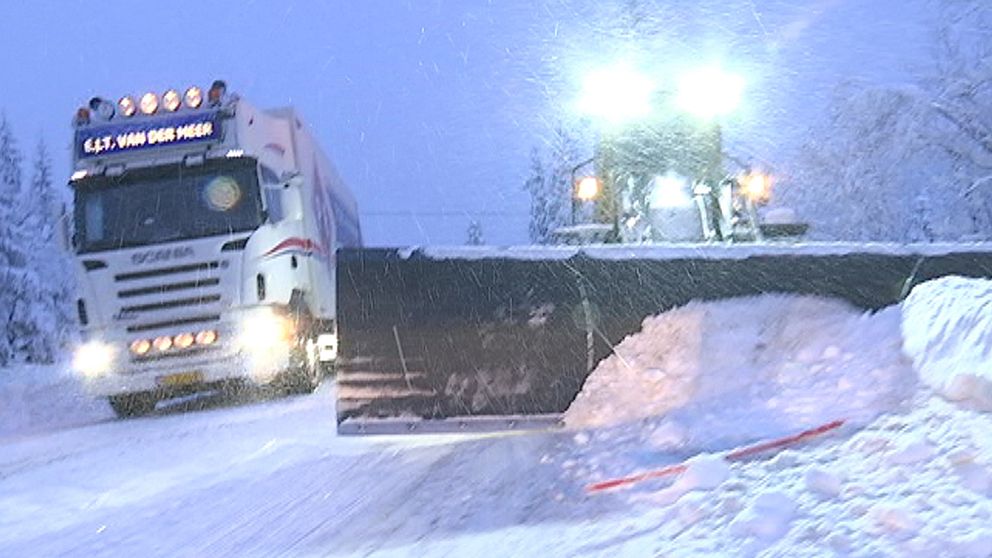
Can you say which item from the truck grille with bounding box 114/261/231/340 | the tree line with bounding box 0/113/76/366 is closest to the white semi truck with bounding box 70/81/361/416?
the truck grille with bounding box 114/261/231/340

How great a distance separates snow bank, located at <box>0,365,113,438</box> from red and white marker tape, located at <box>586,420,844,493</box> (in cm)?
882

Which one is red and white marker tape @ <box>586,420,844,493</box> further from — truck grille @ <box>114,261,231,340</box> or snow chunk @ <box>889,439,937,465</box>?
truck grille @ <box>114,261,231,340</box>

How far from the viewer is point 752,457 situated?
5051 millimetres

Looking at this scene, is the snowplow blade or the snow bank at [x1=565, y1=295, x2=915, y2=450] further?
the snowplow blade

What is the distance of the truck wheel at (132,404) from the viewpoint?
11.9 metres

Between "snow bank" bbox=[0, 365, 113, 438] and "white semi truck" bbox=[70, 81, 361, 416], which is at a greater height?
"white semi truck" bbox=[70, 81, 361, 416]

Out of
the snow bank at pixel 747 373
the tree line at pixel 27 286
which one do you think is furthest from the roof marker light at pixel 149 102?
the tree line at pixel 27 286

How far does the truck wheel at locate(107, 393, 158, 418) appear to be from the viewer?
11.9 metres

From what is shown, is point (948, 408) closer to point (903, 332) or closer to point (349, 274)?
point (903, 332)

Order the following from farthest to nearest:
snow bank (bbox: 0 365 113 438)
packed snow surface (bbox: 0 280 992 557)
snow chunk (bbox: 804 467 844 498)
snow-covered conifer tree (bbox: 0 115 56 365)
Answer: snow-covered conifer tree (bbox: 0 115 56 365)
snow bank (bbox: 0 365 113 438)
snow chunk (bbox: 804 467 844 498)
packed snow surface (bbox: 0 280 992 557)

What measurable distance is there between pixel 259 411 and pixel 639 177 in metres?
4.54

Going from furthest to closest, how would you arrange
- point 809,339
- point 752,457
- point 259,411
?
point 259,411 < point 809,339 < point 752,457

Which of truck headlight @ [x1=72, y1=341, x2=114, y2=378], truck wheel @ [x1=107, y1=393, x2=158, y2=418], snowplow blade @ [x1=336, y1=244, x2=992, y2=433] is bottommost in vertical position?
truck wheel @ [x1=107, y1=393, x2=158, y2=418]

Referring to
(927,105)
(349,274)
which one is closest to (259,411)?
(349,274)
